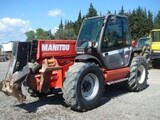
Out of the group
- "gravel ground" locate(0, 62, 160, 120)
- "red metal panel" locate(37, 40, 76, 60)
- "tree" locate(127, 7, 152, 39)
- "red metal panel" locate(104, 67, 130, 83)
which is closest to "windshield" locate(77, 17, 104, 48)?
"red metal panel" locate(37, 40, 76, 60)

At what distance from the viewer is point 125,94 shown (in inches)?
368

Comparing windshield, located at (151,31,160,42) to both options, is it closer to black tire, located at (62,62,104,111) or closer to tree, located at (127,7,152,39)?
black tire, located at (62,62,104,111)

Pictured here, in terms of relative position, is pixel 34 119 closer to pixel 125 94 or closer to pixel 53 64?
pixel 53 64

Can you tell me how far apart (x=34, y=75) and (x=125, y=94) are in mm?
3222

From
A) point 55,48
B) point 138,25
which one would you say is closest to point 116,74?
point 55,48

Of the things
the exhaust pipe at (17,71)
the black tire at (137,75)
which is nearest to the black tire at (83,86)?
the exhaust pipe at (17,71)

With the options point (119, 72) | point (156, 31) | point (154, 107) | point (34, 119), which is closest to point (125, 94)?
point (119, 72)

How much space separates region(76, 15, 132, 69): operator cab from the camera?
8352 mm

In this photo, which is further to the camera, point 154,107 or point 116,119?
point 154,107

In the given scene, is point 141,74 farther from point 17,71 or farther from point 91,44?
point 17,71

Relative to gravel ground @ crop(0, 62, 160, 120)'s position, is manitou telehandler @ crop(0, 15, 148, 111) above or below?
above

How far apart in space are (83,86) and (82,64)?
1.97ft

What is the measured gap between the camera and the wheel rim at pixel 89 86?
7.68 metres

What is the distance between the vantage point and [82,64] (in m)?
7.53
